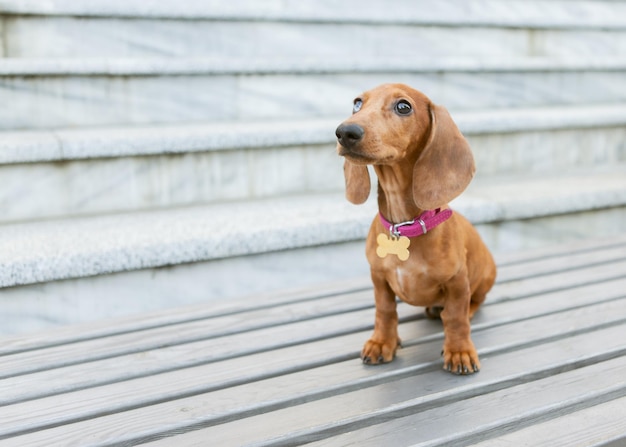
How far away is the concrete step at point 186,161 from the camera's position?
2223mm

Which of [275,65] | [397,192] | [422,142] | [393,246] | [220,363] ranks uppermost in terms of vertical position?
[275,65]

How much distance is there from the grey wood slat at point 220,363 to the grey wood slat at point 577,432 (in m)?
0.44

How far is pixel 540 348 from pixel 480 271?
9.2 inches

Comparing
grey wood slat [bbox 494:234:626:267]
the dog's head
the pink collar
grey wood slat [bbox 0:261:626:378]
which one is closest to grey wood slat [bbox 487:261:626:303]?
grey wood slat [bbox 0:261:626:378]

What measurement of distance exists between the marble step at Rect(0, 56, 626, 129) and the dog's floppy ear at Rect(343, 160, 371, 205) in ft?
4.01

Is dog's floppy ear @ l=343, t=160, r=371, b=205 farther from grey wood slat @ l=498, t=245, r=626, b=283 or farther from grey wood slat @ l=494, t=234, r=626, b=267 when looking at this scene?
grey wood slat @ l=494, t=234, r=626, b=267

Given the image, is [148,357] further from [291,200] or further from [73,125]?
[73,125]

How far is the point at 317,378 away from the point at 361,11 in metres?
2.05

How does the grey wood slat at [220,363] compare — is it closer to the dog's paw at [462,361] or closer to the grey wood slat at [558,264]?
the dog's paw at [462,361]

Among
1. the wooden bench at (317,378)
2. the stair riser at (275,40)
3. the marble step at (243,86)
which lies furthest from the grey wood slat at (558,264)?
the stair riser at (275,40)

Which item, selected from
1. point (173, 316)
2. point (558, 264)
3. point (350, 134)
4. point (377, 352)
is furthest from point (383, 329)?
point (558, 264)

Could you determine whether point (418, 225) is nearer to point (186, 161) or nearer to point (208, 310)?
point (208, 310)

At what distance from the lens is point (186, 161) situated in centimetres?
240

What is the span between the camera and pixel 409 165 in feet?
4.92
